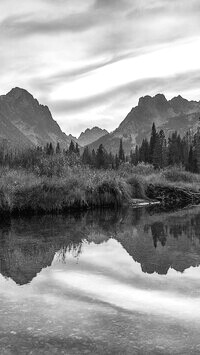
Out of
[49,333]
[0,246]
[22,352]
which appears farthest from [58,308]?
[0,246]

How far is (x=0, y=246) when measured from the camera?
43.9ft

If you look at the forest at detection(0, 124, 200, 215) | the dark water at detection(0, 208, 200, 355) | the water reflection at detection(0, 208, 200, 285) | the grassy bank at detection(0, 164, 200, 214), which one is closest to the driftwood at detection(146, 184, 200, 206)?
the forest at detection(0, 124, 200, 215)

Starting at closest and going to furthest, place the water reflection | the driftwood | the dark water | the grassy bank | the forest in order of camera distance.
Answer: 1. the dark water
2. the water reflection
3. the grassy bank
4. the forest
5. the driftwood

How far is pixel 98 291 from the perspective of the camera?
8.81 m

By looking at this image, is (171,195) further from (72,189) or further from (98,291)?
(98,291)

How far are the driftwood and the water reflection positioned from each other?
1075cm

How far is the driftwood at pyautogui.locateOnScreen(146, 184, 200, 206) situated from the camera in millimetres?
33844

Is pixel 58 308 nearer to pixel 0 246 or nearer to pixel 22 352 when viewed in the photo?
pixel 22 352

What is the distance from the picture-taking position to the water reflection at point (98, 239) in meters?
11.3

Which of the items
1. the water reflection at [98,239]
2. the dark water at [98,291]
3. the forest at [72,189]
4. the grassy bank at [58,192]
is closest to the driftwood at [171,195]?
the forest at [72,189]

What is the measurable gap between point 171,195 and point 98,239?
20.5 meters

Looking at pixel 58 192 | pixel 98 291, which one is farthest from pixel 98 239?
pixel 58 192

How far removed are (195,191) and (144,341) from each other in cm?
3265

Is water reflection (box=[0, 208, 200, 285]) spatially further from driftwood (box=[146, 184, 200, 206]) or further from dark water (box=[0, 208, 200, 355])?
driftwood (box=[146, 184, 200, 206])
